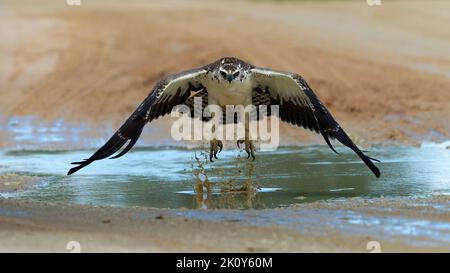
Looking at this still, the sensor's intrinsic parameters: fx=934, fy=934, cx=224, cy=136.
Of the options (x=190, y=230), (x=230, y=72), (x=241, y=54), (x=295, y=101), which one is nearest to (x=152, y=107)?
(x=230, y=72)

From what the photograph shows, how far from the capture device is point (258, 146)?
10852 mm

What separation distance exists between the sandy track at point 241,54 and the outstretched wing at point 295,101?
2887mm

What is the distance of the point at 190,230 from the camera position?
6.38 metres

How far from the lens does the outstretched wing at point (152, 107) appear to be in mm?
7711

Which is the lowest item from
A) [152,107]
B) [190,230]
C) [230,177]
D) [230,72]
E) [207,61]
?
[230,177]

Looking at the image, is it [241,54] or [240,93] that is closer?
[240,93]

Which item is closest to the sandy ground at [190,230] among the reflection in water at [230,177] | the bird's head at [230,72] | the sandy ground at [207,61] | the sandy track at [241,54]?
the sandy ground at [207,61]

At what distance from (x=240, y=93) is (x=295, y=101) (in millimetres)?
510

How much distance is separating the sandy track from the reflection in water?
155cm

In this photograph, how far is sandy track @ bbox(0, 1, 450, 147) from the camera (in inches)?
509

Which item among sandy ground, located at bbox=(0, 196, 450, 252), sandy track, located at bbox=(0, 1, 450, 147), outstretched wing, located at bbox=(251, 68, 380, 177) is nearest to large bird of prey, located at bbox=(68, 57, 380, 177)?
outstretched wing, located at bbox=(251, 68, 380, 177)

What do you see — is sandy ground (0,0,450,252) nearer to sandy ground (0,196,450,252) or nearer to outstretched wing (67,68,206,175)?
sandy ground (0,196,450,252)

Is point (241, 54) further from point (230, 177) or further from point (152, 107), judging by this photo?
point (152, 107)
